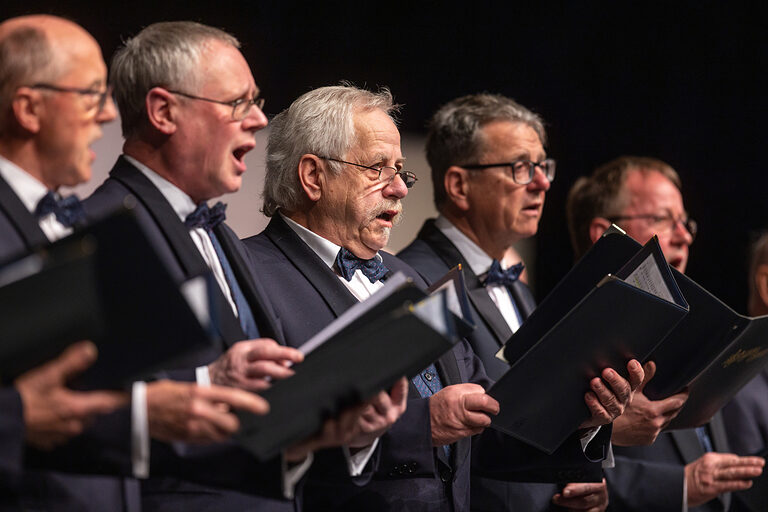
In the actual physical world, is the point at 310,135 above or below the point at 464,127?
above

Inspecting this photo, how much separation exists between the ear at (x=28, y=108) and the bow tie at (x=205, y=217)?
0.55m

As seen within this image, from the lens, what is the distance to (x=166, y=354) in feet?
5.35

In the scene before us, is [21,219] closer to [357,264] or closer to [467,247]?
[357,264]

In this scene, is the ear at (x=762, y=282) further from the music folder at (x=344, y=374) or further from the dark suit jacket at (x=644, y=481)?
the music folder at (x=344, y=374)

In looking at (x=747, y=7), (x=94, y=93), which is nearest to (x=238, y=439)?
(x=94, y=93)

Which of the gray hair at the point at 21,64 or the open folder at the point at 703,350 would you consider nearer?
the gray hair at the point at 21,64

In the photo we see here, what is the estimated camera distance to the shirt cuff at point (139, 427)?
1.70 m

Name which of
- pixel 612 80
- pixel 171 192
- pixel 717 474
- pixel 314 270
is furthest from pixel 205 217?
pixel 612 80

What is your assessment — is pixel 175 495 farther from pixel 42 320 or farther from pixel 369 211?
pixel 369 211

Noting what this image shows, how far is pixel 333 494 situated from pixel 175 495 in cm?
55

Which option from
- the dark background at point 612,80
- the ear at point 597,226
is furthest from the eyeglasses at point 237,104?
the ear at point 597,226

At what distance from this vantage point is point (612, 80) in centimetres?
576

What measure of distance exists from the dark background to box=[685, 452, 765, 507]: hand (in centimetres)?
205

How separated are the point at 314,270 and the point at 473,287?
814 millimetres
